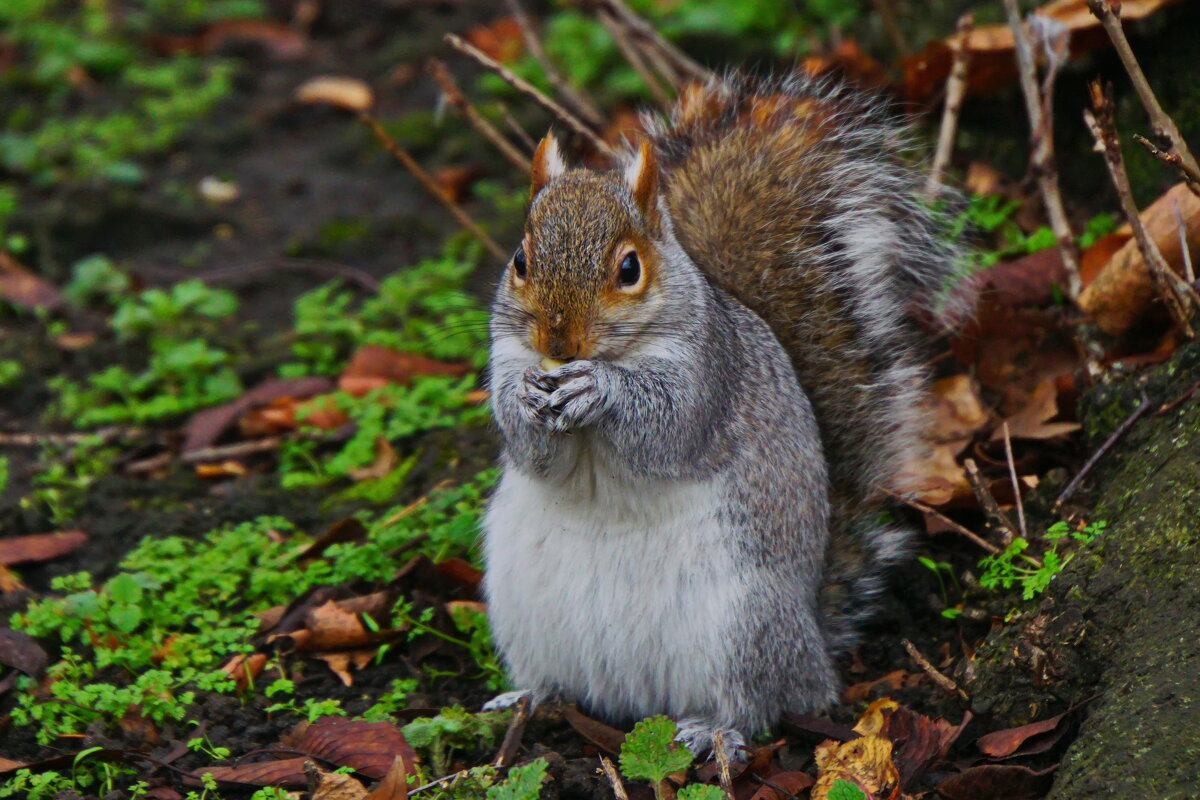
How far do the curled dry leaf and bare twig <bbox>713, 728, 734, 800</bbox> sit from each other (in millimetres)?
3882

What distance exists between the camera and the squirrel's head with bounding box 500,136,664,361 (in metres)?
2.22

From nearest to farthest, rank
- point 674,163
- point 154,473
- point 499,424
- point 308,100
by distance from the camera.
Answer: point 499,424 < point 674,163 < point 154,473 < point 308,100

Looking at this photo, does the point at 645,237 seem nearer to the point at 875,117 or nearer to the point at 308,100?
the point at 875,117

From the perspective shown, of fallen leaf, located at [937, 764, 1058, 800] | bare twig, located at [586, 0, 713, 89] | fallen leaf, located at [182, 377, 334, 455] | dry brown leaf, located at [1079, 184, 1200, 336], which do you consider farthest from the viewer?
bare twig, located at [586, 0, 713, 89]

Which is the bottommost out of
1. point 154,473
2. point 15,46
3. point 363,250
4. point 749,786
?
point 749,786

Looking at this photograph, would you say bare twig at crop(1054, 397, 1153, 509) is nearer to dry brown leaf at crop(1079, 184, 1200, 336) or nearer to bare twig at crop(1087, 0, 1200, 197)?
dry brown leaf at crop(1079, 184, 1200, 336)

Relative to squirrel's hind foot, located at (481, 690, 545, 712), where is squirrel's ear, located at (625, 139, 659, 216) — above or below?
above

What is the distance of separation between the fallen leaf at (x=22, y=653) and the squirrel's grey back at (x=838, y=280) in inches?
59.6

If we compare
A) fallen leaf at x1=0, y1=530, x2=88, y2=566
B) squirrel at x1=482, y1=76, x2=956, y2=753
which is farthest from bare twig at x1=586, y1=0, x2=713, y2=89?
fallen leaf at x1=0, y1=530, x2=88, y2=566

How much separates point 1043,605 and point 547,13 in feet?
14.2

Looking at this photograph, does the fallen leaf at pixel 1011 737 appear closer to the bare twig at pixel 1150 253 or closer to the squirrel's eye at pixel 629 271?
the bare twig at pixel 1150 253

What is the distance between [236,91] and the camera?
5.84 meters

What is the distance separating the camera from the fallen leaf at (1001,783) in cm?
208

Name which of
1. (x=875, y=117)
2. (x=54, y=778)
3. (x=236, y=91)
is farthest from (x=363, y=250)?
(x=54, y=778)
